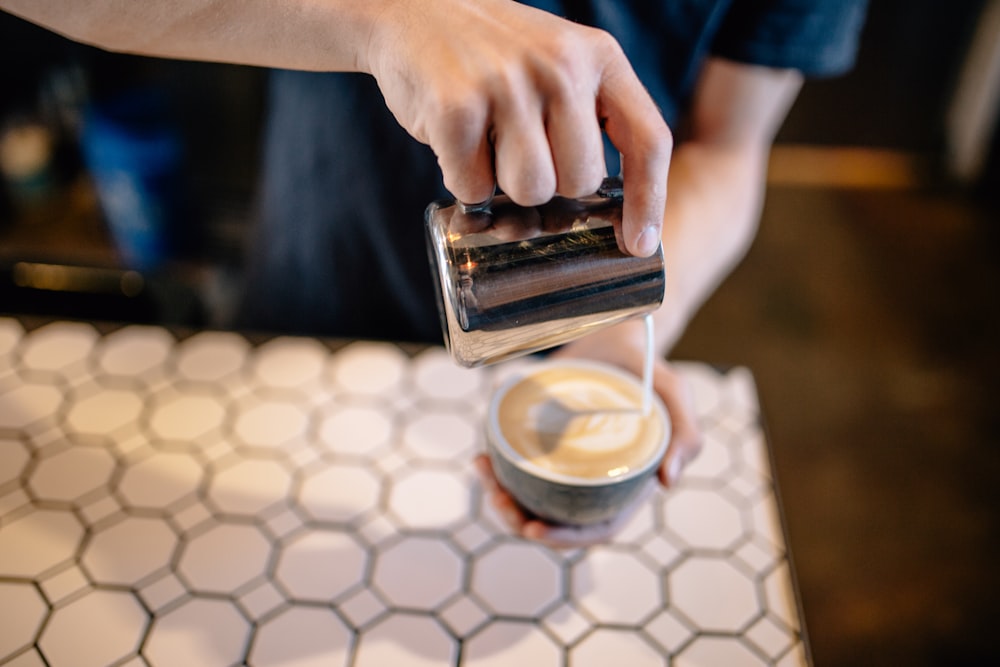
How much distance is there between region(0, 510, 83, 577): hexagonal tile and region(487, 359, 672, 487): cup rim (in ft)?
1.38

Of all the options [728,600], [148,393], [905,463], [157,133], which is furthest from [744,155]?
[157,133]

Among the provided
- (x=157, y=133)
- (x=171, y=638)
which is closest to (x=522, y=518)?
(x=171, y=638)

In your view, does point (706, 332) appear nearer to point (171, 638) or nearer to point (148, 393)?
point (148, 393)

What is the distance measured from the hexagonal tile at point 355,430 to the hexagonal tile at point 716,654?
1.26 feet

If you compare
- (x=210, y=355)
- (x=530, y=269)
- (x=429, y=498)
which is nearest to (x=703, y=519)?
(x=429, y=498)

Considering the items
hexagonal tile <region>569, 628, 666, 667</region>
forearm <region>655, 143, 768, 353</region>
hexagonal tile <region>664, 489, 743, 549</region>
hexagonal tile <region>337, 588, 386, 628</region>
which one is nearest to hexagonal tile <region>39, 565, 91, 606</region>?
hexagonal tile <region>337, 588, 386, 628</region>

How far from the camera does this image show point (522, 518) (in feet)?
2.37

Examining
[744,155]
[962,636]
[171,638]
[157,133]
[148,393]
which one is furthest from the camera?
[157,133]

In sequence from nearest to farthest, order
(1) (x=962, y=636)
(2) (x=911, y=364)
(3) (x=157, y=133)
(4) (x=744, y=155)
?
(4) (x=744, y=155), (1) (x=962, y=636), (3) (x=157, y=133), (2) (x=911, y=364)

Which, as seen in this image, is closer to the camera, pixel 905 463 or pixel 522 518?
pixel 522 518

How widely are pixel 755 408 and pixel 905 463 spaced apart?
1.37 meters

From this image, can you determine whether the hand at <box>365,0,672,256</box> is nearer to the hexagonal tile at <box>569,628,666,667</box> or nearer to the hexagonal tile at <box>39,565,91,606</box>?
the hexagonal tile at <box>569,628,666,667</box>

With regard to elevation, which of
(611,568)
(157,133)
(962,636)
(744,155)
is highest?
(744,155)

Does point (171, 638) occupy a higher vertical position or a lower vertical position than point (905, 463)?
higher
